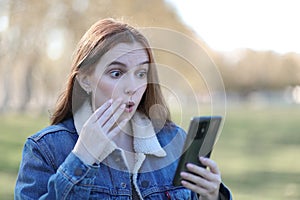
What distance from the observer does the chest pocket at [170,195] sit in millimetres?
2039

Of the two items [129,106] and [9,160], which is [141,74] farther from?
[9,160]

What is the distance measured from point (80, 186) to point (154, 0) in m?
17.3

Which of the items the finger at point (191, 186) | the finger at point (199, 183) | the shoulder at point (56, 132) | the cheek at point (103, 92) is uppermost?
the cheek at point (103, 92)

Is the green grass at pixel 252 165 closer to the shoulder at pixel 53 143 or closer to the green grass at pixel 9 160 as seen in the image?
the green grass at pixel 9 160

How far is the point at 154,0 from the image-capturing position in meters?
18.8

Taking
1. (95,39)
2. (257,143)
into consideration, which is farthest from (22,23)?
(95,39)

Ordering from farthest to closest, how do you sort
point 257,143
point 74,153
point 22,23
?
point 22,23, point 257,143, point 74,153

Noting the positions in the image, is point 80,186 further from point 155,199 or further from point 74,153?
point 155,199

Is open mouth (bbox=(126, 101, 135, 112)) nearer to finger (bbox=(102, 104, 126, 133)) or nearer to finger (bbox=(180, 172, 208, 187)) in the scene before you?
finger (bbox=(102, 104, 126, 133))

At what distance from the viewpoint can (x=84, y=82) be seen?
2047mm

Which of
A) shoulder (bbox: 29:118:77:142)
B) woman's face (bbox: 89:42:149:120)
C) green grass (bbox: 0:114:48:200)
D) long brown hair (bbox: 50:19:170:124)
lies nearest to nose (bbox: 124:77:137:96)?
woman's face (bbox: 89:42:149:120)

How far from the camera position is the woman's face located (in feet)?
6.39

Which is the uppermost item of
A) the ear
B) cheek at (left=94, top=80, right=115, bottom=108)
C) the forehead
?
the forehead

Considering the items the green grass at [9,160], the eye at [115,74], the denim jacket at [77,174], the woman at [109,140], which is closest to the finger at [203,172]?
the woman at [109,140]
